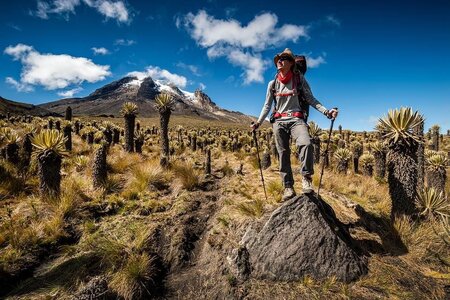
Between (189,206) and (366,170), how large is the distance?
10.5 m

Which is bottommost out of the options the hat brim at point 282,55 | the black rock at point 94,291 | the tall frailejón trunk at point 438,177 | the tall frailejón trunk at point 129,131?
the black rock at point 94,291

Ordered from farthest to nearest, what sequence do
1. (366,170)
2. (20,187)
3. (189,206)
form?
(366,170) < (20,187) < (189,206)

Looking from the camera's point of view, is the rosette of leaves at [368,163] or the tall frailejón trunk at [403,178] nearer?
the tall frailejón trunk at [403,178]

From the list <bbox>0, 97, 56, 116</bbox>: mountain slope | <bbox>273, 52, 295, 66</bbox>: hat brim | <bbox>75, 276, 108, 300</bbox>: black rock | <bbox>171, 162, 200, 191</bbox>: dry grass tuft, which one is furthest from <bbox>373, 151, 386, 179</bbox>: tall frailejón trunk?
<bbox>0, 97, 56, 116</bbox>: mountain slope

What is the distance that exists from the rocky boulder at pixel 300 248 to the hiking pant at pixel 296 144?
0.56 m

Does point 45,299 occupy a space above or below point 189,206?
below

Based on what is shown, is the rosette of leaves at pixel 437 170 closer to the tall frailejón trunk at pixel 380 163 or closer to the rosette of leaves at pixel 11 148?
the tall frailejón trunk at pixel 380 163

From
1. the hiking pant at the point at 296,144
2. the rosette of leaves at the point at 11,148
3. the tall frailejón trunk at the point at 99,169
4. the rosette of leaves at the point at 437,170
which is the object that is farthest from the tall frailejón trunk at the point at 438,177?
the rosette of leaves at the point at 11,148

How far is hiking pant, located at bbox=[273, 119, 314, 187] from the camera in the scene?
15.9 feet

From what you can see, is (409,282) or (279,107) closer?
(409,282)

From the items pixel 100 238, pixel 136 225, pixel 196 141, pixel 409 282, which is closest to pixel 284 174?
pixel 409 282

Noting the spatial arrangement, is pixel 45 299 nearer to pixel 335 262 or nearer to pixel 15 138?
pixel 335 262

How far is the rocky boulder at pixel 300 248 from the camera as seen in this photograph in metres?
4.46

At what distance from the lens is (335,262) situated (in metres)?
4.47
